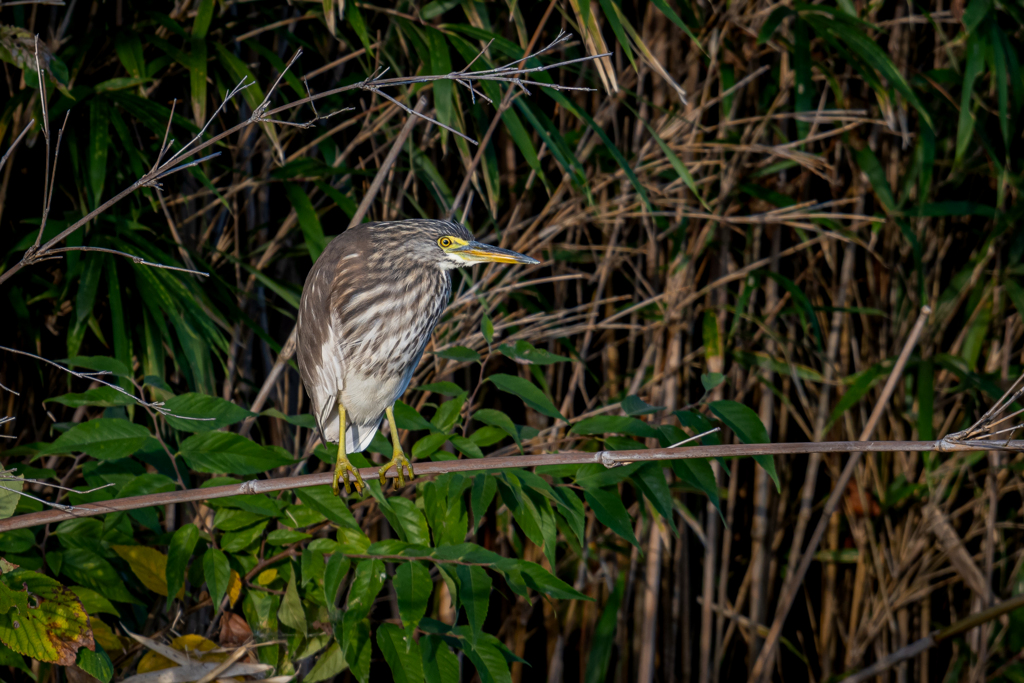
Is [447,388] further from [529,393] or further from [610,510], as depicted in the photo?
[610,510]

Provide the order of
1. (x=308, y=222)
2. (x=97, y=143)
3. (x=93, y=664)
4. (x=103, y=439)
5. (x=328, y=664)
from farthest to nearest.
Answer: (x=308, y=222)
(x=97, y=143)
(x=328, y=664)
(x=103, y=439)
(x=93, y=664)

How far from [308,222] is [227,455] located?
28.7 inches

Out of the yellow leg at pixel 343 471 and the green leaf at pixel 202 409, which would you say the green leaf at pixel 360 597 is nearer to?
the yellow leg at pixel 343 471

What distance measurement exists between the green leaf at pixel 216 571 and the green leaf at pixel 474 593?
0.44m

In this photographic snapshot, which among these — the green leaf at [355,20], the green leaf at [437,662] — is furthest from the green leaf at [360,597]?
the green leaf at [355,20]

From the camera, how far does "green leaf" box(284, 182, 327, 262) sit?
2.09m

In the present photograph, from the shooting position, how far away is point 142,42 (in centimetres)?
205

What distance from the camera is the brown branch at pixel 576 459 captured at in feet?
3.44

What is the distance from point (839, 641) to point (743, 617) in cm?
50

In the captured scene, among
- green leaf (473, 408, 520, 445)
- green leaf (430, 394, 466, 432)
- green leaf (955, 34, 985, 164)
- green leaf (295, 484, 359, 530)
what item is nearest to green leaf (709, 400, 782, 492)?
green leaf (473, 408, 520, 445)

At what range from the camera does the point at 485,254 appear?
5.90 feet

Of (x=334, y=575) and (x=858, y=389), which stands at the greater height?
(x=334, y=575)

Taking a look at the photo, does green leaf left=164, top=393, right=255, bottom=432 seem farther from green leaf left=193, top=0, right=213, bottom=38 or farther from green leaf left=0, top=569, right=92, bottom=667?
green leaf left=193, top=0, right=213, bottom=38

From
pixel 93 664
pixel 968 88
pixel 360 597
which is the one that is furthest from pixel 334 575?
pixel 968 88
